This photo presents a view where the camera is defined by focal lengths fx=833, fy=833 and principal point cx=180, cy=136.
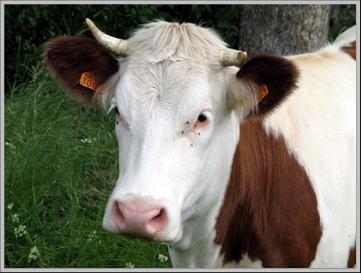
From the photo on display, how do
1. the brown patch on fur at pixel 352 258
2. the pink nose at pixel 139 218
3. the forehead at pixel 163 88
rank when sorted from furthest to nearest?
the brown patch on fur at pixel 352 258, the forehead at pixel 163 88, the pink nose at pixel 139 218

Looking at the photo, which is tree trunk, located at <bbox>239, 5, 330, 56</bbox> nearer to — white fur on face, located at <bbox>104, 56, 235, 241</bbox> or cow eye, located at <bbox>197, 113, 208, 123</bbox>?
white fur on face, located at <bbox>104, 56, 235, 241</bbox>

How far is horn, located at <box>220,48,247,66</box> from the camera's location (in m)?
3.87

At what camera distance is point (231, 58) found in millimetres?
3900

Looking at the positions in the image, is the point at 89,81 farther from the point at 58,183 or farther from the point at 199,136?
the point at 58,183

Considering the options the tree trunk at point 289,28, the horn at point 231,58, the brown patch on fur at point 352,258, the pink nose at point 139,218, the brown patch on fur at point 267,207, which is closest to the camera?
the pink nose at point 139,218

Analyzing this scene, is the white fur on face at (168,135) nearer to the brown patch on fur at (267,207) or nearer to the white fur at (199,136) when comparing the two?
the white fur at (199,136)

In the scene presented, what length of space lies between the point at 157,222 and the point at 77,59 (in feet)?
3.79

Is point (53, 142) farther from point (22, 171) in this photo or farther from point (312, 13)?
point (312, 13)

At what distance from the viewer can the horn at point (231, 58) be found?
387 cm

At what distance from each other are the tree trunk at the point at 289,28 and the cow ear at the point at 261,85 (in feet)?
8.07

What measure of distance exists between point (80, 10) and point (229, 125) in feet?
15.8

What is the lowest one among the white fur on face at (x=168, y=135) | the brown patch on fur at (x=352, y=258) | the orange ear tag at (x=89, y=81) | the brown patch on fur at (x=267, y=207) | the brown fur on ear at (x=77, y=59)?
the brown patch on fur at (x=352, y=258)

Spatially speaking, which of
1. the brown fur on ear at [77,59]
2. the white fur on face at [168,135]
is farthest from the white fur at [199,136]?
the brown fur on ear at [77,59]

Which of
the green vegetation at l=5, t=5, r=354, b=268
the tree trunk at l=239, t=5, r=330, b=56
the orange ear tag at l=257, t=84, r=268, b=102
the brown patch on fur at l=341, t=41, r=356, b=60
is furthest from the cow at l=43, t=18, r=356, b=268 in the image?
the tree trunk at l=239, t=5, r=330, b=56
